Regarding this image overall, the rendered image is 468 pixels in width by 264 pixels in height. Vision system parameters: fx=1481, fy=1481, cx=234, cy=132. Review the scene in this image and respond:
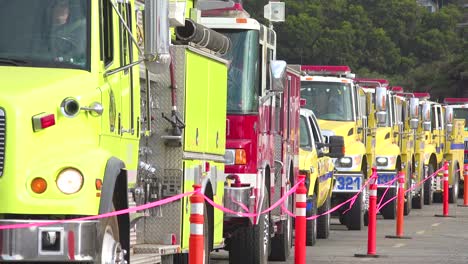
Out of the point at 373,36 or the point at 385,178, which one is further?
the point at 373,36

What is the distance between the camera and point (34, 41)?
1059cm

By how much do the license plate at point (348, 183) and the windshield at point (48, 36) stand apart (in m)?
15.6

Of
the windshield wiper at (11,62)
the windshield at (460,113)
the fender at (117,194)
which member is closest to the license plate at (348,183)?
the fender at (117,194)

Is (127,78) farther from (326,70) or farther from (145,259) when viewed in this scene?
(326,70)

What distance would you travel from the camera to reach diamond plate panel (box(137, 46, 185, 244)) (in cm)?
1290

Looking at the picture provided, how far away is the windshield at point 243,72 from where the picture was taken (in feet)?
54.6

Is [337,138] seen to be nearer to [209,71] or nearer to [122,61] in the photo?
[209,71]

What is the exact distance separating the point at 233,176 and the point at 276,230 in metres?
2.68

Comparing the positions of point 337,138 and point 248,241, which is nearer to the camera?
point 248,241

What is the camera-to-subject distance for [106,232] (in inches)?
409

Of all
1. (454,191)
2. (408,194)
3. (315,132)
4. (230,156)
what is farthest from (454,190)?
(230,156)

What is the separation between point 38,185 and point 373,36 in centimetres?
13080

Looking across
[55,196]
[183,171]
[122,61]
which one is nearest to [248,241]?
[183,171]

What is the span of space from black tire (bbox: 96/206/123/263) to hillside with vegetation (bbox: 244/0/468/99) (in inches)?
3938
